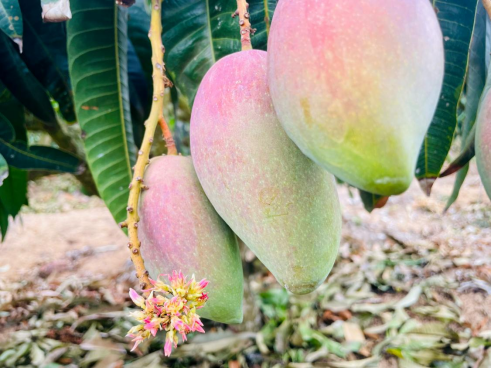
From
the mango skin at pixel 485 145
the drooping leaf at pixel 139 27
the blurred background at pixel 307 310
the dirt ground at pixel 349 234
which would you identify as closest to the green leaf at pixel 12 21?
the drooping leaf at pixel 139 27

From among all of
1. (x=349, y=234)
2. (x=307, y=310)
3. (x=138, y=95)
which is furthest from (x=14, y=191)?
(x=349, y=234)

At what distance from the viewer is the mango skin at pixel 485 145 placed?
1.36 feet

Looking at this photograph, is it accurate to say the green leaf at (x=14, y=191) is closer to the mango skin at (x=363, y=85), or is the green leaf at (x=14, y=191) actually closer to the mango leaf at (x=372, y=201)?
the mango leaf at (x=372, y=201)

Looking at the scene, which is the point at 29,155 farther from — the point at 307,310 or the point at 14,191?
the point at 307,310

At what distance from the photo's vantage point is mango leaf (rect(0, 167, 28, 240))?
4.30 feet

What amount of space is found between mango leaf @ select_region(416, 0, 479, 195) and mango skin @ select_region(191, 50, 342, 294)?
14.0 inches

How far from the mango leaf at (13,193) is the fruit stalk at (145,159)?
852 mm

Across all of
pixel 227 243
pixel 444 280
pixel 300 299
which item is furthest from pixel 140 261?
pixel 444 280

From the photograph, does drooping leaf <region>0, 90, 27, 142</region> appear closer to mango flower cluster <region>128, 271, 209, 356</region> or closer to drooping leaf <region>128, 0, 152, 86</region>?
drooping leaf <region>128, 0, 152, 86</region>

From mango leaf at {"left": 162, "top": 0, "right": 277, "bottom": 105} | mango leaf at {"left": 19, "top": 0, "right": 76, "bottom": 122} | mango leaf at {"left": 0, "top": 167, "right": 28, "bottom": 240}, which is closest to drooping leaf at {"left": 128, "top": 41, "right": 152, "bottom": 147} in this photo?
mango leaf at {"left": 19, "top": 0, "right": 76, "bottom": 122}

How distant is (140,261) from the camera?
0.54 m

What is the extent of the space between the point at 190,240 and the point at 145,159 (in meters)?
0.12

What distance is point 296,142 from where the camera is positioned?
0.45 m

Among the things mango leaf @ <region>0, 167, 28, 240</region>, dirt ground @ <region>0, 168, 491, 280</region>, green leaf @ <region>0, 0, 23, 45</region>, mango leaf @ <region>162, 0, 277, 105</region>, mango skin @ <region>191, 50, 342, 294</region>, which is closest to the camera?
mango skin @ <region>191, 50, 342, 294</region>
